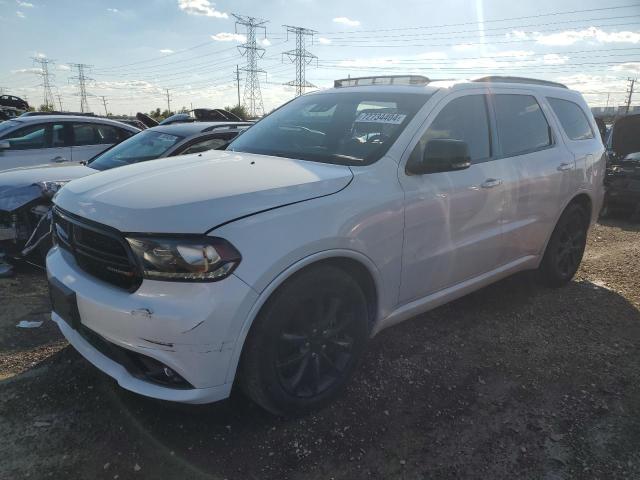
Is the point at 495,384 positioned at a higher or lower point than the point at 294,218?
lower

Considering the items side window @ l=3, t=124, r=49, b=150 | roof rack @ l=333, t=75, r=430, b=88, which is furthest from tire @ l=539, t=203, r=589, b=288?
side window @ l=3, t=124, r=49, b=150

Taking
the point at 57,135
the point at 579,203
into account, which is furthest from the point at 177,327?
the point at 57,135

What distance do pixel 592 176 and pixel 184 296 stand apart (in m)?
4.13

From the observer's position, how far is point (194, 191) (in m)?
2.39

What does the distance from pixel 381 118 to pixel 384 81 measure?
74 centimetres

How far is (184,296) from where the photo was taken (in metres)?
2.12

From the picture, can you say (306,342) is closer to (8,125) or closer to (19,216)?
(19,216)

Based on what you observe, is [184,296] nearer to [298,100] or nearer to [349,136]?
[349,136]

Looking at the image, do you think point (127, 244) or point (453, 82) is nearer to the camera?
point (127, 244)

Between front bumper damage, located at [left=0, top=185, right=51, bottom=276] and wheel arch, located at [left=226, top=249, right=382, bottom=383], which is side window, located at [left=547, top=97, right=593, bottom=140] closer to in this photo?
wheel arch, located at [left=226, top=249, right=382, bottom=383]

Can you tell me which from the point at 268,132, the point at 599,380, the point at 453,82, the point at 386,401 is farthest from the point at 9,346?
the point at 599,380

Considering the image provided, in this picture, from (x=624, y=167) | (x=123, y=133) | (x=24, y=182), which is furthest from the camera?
(x=624, y=167)

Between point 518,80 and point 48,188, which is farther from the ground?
point 518,80

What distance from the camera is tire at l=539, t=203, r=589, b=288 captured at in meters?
4.46
